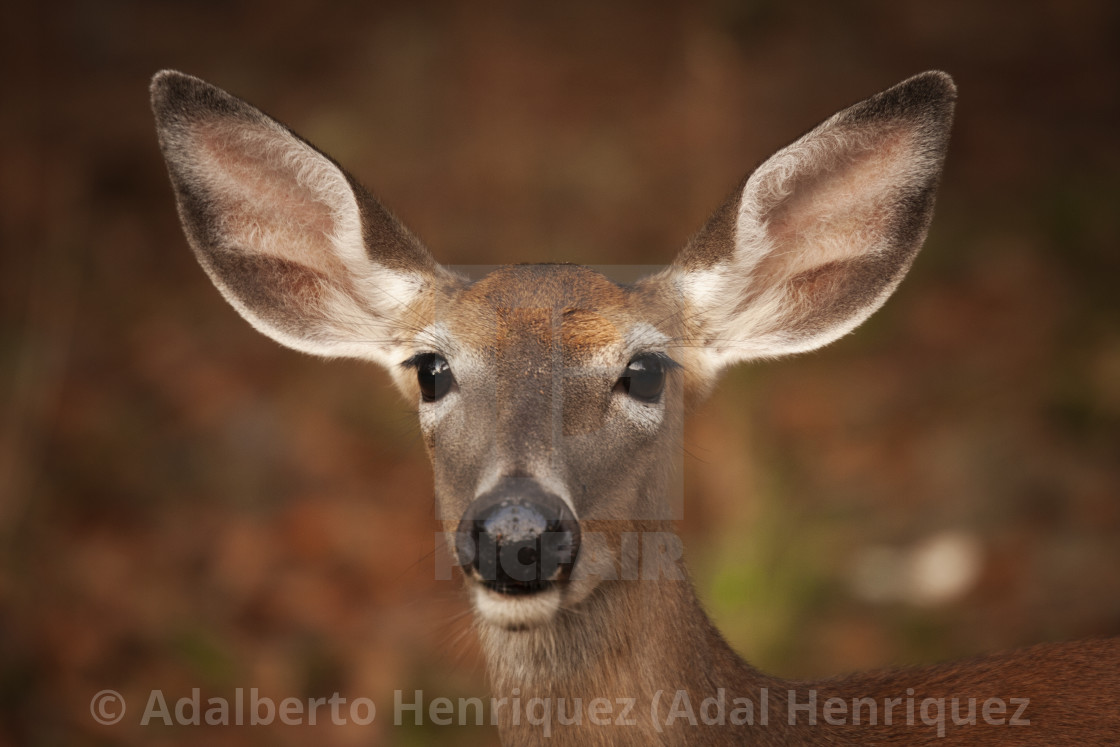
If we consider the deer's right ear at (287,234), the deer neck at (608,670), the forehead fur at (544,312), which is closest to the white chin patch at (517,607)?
the deer neck at (608,670)

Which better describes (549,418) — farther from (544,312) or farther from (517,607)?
(517,607)

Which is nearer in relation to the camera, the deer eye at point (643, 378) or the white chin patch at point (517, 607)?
Result: the white chin patch at point (517, 607)

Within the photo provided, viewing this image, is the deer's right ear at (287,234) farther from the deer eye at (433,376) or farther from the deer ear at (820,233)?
the deer ear at (820,233)

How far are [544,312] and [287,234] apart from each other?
102 cm

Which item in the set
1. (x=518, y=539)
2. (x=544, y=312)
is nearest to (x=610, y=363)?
(x=544, y=312)

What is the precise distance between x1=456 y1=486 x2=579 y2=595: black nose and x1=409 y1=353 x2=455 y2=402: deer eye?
0.63 meters

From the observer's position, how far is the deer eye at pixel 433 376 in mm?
3391

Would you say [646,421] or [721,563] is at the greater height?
[721,563]

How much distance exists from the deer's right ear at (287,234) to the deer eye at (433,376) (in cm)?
18

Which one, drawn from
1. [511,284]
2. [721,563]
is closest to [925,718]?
[511,284]

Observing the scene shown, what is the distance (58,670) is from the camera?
624cm

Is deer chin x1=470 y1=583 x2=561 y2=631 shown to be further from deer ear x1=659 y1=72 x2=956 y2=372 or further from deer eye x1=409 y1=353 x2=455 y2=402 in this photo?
deer ear x1=659 y1=72 x2=956 y2=372

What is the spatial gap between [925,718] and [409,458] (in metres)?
5.76

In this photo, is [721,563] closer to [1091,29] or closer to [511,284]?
[511,284]
